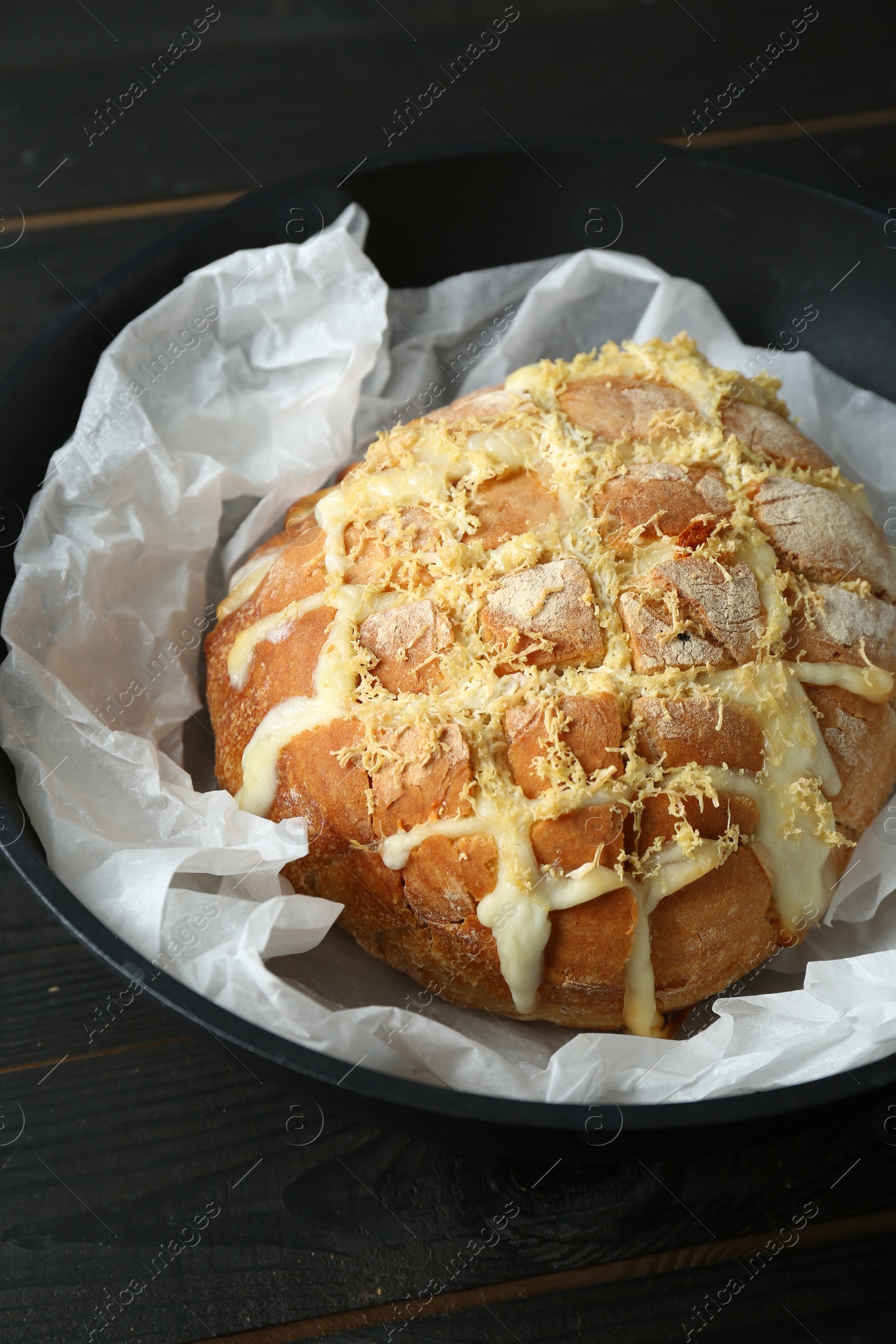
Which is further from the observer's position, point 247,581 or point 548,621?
point 247,581

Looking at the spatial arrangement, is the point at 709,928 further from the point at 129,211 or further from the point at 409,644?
the point at 129,211

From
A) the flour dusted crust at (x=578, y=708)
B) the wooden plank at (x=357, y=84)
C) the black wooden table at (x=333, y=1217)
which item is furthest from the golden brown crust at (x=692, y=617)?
the wooden plank at (x=357, y=84)

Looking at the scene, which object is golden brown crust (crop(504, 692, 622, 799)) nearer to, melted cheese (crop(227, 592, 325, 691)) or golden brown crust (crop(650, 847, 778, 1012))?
golden brown crust (crop(650, 847, 778, 1012))

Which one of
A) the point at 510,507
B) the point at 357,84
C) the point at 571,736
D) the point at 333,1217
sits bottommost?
the point at 333,1217

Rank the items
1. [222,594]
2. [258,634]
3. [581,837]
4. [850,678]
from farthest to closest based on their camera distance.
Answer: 1. [222,594]
2. [258,634]
3. [850,678]
4. [581,837]

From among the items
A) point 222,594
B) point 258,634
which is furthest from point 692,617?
point 222,594

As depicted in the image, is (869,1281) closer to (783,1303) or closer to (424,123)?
(783,1303)

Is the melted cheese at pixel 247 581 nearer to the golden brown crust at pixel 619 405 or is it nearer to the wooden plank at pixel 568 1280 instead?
the golden brown crust at pixel 619 405

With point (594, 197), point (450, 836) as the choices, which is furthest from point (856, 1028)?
point (594, 197)
